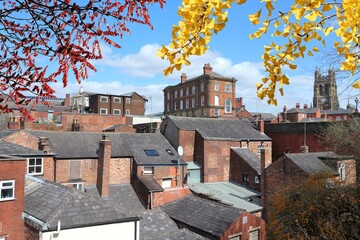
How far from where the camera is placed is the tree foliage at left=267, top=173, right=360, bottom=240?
10.2 m

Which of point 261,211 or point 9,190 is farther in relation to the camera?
point 261,211

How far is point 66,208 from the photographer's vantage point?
13547 millimetres

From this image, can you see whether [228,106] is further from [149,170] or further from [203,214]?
[203,214]

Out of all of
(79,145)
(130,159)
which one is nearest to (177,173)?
(130,159)

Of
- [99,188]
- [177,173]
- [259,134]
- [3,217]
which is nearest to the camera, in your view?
[3,217]

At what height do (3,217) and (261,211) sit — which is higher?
(3,217)

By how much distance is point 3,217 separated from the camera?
13516 millimetres

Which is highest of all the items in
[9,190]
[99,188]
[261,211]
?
[9,190]

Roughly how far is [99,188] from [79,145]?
4537 millimetres

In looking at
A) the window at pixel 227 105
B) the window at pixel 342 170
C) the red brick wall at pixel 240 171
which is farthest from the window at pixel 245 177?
the window at pixel 227 105

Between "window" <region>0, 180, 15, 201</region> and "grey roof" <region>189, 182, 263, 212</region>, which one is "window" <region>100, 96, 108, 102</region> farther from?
"window" <region>0, 180, 15, 201</region>

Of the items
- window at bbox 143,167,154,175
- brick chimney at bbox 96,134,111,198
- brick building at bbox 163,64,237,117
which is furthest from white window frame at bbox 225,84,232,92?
brick chimney at bbox 96,134,111,198

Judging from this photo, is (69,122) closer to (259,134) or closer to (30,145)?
(30,145)

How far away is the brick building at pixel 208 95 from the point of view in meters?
53.4
